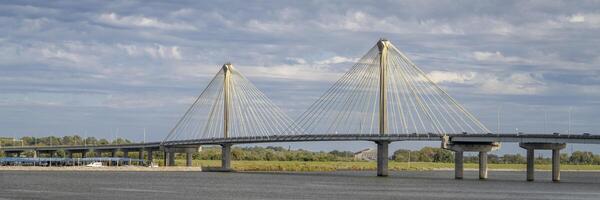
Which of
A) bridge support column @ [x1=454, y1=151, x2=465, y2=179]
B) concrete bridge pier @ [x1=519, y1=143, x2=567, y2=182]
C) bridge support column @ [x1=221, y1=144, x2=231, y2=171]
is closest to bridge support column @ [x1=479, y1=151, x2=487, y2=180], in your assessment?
bridge support column @ [x1=454, y1=151, x2=465, y2=179]

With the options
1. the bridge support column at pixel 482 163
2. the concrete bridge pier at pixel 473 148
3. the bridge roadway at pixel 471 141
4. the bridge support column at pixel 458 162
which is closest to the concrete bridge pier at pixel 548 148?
the bridge roadway at pixel 471 141

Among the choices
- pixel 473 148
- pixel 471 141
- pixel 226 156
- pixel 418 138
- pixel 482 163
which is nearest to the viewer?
pixel 471 141

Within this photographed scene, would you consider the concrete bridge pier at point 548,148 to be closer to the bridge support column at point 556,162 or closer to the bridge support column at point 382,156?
the bridge support column at point 556,162

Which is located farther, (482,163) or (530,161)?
(482,163)

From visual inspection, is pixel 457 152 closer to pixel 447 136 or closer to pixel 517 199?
pixel 447 136

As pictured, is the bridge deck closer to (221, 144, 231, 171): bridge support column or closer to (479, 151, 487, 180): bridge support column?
(221, 144, 231, 171): bridge support column

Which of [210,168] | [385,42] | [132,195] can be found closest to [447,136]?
[385,42]

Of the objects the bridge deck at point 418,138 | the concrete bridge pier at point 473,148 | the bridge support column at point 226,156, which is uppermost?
the bridge deck at point 418,138

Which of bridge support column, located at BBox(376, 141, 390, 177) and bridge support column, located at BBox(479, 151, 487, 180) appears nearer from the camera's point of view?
bridge support column, located at BBox(479, 151, 487, 180)

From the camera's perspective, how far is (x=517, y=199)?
8250 centimetres

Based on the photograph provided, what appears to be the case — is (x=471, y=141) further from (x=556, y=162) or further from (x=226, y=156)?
(x=226, y=156)

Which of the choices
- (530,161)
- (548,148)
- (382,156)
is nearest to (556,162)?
(548,148)

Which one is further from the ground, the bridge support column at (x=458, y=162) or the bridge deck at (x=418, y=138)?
the bridge deck at (x=418, y=138)

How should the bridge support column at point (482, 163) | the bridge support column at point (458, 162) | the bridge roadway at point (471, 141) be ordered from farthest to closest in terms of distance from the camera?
the bridge support column at point (482, 163) → the bridge support column at point (458, 162) → the bridge roadway at point (471, 141)
